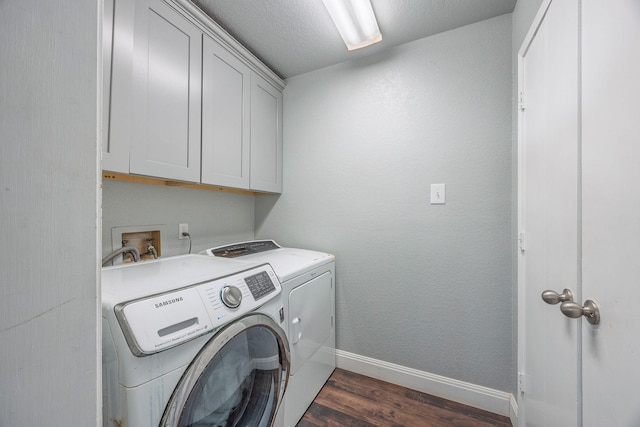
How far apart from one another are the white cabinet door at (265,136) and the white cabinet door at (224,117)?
6 centimetres

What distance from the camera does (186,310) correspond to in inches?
28.2

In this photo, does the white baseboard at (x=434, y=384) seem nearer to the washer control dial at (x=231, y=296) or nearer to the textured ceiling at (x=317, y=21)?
the washer control dial at (x=231, y=296)

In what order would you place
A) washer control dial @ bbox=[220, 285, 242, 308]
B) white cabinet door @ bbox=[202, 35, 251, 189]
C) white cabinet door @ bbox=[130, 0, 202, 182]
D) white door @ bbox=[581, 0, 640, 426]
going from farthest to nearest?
white cabinet door @ bbox=[202, 35, 251, 189] → white cabinet door @ bbox=[130, 0, 202, 182] → washer control dial @ bbox=[220, 285, 242, 308] → white door @ bbox=[581, 0, 640, 426]

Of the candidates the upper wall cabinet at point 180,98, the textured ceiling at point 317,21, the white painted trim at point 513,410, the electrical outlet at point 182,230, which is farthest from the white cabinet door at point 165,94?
the white painted trim at point 513,410

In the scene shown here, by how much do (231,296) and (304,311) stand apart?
1.93ft

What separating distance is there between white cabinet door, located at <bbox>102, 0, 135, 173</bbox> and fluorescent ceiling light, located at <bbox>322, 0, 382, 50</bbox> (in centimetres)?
92

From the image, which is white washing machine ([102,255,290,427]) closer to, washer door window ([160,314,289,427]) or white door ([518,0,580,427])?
washer door window ([160,314,289,427])

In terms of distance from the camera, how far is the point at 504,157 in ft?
4.49

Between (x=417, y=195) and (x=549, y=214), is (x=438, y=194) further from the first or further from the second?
(x=549, y=214)

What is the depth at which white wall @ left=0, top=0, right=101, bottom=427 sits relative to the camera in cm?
29

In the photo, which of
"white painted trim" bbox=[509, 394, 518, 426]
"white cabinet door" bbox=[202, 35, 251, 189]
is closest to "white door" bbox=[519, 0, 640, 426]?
"white painted trim" bbox=[509, 394, 518, 426]

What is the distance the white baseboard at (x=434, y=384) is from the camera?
1368mm

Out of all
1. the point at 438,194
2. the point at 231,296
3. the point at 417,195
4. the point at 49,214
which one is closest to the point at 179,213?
the point at 231,296

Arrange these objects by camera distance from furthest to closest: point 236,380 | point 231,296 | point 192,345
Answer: point 236,380 < point 231,296 < point 192,345
